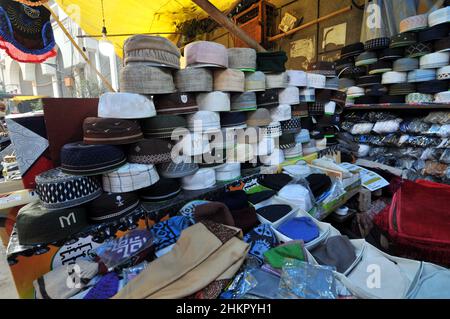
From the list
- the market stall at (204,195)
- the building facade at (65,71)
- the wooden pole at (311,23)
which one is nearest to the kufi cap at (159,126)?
the market stall at (204,195)

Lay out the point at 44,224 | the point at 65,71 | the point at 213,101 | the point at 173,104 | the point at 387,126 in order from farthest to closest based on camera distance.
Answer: the point at 65,71 → the point at 387,126 → the point at 213,101 → the point at 173,104 → the point at 44,224

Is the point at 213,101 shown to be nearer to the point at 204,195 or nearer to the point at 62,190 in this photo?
the point at 204,195

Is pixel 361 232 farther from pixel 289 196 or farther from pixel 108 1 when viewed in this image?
pixel 108 1

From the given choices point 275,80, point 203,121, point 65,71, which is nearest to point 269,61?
point 275,80

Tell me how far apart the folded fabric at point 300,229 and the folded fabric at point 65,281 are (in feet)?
2.52

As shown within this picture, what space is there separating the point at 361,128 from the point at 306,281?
1.93 m

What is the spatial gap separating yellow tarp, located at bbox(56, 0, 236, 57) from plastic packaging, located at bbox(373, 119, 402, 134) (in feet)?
6.90

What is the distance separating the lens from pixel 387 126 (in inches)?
76.9

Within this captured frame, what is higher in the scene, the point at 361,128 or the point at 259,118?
the point at 259,118

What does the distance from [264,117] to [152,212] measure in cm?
92

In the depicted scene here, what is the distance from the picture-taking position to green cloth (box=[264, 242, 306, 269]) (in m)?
0.79

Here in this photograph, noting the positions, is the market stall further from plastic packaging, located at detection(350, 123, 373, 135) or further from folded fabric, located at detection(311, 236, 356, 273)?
plastic packaging, located at detection(350, 123, 373, 135)

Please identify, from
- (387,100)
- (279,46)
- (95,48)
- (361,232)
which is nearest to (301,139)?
(361,232)

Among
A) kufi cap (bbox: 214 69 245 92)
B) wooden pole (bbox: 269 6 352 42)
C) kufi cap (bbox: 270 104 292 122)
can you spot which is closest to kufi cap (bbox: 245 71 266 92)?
kufi cap (bbox: 214 69 245 92)
